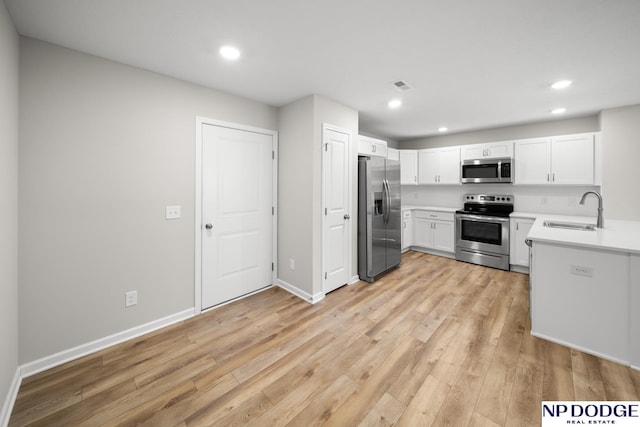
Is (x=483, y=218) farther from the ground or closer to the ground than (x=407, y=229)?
farther from the ground

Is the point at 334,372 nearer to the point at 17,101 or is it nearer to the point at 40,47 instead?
the point at 17,101

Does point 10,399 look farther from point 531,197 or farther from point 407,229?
point 531,197

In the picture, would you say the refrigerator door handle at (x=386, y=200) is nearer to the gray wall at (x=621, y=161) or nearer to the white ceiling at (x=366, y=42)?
the white ceiling at (x=366, y=42)

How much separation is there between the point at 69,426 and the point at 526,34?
387cm

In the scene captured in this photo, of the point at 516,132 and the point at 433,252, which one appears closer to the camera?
the point at 516,132

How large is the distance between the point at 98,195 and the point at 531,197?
19.5 feet

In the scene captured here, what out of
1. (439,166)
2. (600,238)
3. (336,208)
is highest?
(439,166)

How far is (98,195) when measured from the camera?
2.13 meters

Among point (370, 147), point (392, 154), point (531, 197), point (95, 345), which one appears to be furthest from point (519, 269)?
point (95, 345)

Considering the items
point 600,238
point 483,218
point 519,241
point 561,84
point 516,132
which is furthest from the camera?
point 516,132

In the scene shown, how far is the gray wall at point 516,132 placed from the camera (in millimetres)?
3904

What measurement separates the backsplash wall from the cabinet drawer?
1.80 feet

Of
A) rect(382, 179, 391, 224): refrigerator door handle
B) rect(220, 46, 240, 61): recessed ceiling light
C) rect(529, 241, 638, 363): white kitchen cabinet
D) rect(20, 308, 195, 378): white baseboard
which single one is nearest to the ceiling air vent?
rect(382, 179, 391, 224): refrigerator door handle

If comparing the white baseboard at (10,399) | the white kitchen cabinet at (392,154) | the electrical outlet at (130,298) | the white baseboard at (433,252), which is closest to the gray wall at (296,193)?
the electrical outlet at (130,298)
